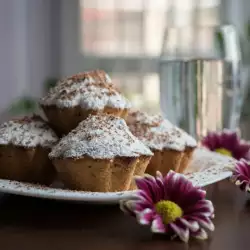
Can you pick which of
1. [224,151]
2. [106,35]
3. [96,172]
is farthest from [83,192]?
[106,35]

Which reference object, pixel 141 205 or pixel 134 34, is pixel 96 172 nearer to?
pixel 141 205

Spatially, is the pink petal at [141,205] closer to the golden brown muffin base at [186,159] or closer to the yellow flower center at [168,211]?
the yellow flower center at [168,211]

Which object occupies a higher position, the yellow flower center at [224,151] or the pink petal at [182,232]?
the pink petal at [182,232]

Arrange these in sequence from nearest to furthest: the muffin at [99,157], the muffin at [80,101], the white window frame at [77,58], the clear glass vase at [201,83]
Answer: the muffin at [99,157], the muffin at [80,101], the clear glass vase at [201,83], the white window frame at [77,58]

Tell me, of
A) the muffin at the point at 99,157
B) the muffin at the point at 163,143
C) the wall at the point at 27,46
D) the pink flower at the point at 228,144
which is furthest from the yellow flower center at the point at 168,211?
the wall at the point at 27,46

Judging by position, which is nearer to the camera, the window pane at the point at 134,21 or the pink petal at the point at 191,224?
the pink petal at the point at 191,224

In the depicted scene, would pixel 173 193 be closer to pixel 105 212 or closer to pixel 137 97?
pixel 105 212
